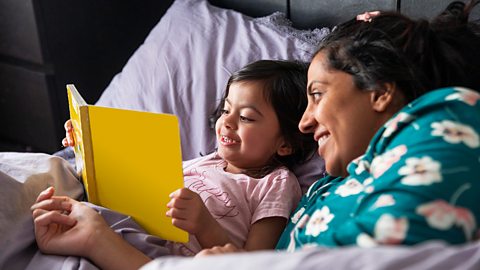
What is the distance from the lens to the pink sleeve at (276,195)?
1.36 meters

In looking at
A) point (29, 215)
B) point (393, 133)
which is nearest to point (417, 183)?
point (393, 133)

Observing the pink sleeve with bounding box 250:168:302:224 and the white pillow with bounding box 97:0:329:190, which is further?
the white pillow with bounding box 97:0:329:190

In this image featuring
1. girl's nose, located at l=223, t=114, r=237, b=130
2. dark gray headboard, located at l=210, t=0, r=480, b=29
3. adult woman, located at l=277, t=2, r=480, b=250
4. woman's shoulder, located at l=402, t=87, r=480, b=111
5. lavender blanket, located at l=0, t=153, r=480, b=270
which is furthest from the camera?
dark gray headboard, located at l=210, t=0, r=480, b=29

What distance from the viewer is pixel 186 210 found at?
1.17m

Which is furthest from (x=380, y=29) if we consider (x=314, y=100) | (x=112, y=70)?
(x=112, y=70)

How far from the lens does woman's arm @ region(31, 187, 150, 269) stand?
1.19 meters

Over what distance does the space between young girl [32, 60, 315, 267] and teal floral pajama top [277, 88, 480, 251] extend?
0.28 meters

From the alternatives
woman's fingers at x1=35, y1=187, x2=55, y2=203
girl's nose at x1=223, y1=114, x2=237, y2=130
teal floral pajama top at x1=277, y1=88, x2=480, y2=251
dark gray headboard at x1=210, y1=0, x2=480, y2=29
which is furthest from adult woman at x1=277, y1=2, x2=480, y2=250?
woman's fingers at x1=35, y1=187, x2=55, y2=203

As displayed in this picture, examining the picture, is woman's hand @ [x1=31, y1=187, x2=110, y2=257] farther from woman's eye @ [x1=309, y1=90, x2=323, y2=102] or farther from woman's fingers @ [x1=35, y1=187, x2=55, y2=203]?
woman's eye @ [x1=309, y1=90, x2=323, y2=102]

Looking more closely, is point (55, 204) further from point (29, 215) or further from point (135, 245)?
point (135, 245)

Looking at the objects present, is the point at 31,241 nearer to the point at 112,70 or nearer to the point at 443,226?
the point at 443,226

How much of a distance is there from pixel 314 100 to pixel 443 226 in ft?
1.39

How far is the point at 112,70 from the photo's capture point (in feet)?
8.01

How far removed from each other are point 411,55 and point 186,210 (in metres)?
0.46
